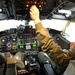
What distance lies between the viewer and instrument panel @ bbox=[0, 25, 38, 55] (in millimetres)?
5375

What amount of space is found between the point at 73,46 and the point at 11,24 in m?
4.06

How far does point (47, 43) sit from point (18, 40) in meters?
3.67

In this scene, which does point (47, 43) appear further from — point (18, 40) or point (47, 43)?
point (18, 40)

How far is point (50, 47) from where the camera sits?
1935 mm

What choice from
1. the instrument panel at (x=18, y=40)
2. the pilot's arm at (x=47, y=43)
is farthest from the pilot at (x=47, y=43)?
the instrument panel at (x=18, y=40)

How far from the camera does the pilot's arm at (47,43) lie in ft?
5.97

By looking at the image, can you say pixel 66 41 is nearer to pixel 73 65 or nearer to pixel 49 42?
pixel 49 42

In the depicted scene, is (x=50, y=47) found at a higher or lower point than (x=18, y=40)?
higher

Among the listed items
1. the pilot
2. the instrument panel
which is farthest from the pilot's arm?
the instrument panel

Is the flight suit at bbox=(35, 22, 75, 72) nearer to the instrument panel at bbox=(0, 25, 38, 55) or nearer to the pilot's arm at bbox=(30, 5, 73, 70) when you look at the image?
the pilot's arm at bbox=(30, 5, 73, 70)

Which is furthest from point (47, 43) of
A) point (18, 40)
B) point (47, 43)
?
point (18, 40)

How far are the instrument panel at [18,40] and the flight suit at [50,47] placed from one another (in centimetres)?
328

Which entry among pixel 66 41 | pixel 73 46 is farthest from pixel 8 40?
pixel 73 46

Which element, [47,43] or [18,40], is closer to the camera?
[47,43]
